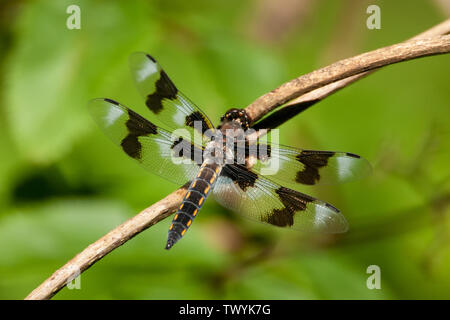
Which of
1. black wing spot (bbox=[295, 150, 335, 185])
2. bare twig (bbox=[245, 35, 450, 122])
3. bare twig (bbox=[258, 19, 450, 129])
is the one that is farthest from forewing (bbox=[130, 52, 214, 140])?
bare twig (bbox=[245, 35, 450, 122])

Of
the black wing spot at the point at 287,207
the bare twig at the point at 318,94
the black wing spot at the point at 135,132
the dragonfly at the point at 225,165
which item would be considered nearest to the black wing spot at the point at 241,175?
the dragonfly at the point at 225,165

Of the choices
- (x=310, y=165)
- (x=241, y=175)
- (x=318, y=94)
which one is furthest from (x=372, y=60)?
(x=241, y=175)

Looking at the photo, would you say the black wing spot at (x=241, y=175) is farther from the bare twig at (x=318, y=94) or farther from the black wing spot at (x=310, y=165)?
the bare twig at (x=318, y=94)

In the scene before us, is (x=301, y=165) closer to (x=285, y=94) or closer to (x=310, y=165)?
(x=310, y=165)

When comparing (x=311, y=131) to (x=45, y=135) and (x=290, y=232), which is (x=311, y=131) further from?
(x=45, y=135)

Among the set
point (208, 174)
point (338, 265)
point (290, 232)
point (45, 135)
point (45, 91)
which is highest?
point (45, 91)
